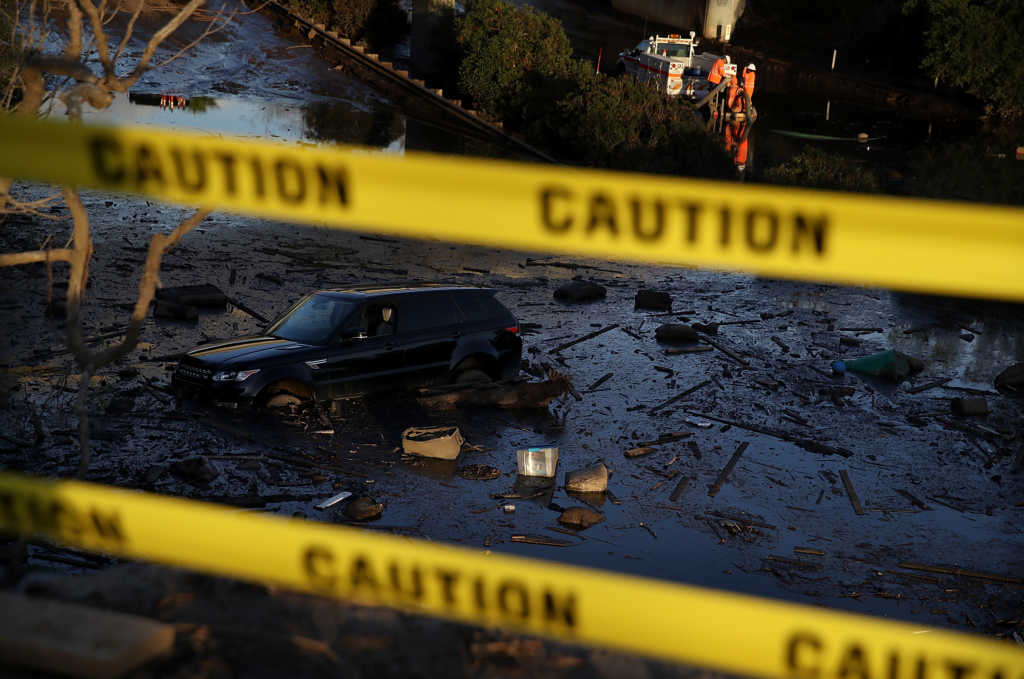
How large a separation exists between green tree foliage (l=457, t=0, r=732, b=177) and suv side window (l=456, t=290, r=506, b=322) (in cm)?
1218

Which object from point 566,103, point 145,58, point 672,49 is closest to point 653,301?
point 566,103

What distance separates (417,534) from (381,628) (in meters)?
3.79

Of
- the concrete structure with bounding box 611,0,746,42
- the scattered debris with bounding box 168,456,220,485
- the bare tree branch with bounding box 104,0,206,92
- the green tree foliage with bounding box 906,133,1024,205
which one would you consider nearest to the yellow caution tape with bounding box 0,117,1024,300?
the bare tree branch with bounding box 104,0,206,92

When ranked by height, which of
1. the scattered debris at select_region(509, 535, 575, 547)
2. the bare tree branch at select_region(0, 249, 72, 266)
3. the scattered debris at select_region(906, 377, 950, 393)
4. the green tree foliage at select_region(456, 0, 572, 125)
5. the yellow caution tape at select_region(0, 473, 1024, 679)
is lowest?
the scattered debris at select_region(509, 535, 575, 547)

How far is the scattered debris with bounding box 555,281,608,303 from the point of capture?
17.6m

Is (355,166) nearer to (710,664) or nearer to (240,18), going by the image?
(710,664)

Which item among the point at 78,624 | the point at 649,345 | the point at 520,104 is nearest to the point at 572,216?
the point at 78,624

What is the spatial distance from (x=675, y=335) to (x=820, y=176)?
29.9ft

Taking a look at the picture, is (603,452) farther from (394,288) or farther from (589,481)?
(394,288)

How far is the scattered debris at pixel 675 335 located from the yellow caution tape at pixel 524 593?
1232cm

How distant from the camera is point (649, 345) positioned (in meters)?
15.6

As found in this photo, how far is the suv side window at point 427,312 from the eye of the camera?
13.1 m

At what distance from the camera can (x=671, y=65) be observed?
111 ft

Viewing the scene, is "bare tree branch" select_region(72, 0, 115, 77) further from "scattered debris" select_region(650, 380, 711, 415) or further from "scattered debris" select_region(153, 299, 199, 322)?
"scattered debris" select_region(153, 299, 199, 322)
